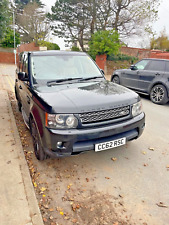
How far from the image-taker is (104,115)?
280 cm

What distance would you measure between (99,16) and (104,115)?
20.3 m

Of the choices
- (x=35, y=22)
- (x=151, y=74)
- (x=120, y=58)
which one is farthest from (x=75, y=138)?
(x=35, y=22)

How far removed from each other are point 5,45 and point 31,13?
28.1ft

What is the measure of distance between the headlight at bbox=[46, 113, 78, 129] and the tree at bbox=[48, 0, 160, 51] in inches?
779

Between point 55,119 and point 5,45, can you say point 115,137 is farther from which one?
point 5,45

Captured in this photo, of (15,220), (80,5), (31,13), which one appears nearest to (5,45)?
(31,13)

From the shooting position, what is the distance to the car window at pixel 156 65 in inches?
287

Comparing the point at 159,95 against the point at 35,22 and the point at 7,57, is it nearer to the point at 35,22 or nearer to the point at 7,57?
the point at 7,57

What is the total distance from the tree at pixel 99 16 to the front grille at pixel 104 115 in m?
19.3

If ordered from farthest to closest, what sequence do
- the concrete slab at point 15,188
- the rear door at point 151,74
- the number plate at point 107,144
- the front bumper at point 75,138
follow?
the rear door at point 151,74 < the number plate at point 107,144 < the front bumper at point 75,138 < the concrete slab at point 15,188

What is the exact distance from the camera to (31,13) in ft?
112

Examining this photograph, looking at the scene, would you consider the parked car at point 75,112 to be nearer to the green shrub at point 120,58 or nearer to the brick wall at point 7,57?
the green shrub at point 120,58

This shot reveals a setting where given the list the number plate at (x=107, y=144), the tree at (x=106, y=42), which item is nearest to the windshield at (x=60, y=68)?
the number plate at (x=107, y=144)

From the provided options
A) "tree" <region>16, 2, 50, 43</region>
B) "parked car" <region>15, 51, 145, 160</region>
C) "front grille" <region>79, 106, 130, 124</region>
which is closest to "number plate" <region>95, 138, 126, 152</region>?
"parked car" <region>15, 51, 145, 160</region>
